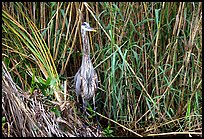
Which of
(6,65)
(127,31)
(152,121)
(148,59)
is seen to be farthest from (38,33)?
(152,121)

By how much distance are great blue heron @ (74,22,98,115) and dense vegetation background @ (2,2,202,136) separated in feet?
0.21

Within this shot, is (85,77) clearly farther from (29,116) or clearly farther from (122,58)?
(29,116)

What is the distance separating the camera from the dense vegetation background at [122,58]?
2014 millimetres

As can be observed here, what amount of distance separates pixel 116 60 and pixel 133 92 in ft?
0.64

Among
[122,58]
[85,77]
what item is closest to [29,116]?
[85,77]

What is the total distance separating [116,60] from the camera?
2.14 metres

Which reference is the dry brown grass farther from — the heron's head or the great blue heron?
the heron's head

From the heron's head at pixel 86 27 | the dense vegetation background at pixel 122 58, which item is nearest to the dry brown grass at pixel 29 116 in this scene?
the dense vegetation background at pixel 122 58

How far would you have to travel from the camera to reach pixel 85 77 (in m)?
2.09

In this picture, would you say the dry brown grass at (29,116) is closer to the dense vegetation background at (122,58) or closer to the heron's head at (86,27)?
the dense vegetation background at (122,58)

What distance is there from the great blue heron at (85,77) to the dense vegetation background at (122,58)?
0.21 feet

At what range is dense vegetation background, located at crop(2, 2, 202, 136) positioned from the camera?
2.01 m

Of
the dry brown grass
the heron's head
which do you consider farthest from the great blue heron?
the dry brown grass

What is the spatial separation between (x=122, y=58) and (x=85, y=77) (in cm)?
24
